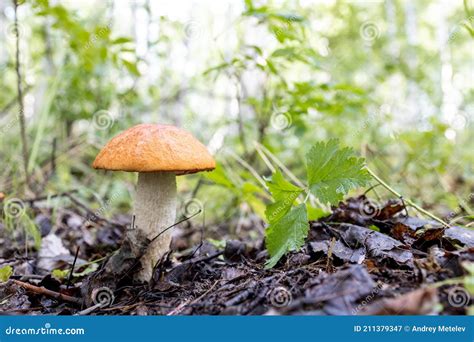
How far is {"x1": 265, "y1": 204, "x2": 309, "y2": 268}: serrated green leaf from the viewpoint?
2.27m

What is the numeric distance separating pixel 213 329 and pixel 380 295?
819 mm

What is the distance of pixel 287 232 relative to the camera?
2.33 meters

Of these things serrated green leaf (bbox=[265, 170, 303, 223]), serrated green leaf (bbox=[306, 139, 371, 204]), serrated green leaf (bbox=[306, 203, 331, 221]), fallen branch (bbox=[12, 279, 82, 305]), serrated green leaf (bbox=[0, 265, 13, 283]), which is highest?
serrated green leaf (bbox=[306, 139, 371, 204])

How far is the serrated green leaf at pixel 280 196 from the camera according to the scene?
95.8 inches

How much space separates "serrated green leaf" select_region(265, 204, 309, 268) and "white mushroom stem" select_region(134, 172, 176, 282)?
34.6 inches

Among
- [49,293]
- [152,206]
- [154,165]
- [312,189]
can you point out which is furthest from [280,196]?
[49,293]

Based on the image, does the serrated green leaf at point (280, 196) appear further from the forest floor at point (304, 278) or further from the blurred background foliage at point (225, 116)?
the blurred background foliage at point (225, 116)

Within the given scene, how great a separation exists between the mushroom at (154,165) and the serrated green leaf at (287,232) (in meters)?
0.64

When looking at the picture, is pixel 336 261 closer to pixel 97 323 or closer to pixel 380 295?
pixel 380 295

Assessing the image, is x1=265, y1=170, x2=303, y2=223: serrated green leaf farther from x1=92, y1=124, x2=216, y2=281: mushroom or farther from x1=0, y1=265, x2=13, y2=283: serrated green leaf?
x1=0, y1=265, x2=13, y2=283: serrated green leaf

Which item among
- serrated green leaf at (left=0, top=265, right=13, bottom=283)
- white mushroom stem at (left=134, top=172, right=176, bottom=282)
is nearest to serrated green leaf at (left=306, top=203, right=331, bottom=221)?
white mushroom stem at (left=134, top=172, right=176, bottom=282)

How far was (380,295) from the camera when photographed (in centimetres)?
179

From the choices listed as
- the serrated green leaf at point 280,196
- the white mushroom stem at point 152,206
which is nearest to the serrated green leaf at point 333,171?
the serrated green leaf at point 280,196

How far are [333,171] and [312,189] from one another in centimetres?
18
